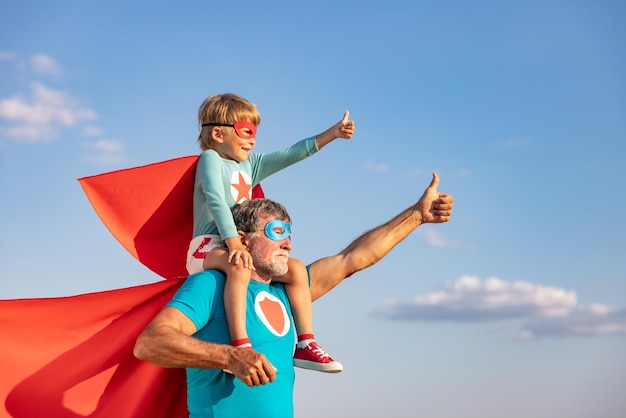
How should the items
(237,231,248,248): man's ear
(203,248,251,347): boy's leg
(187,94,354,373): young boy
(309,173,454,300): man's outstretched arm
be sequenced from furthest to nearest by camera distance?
1. (309,173,454,300): man's outstretched arm
2. (237,231,248,248): man's ear
3. (187,94,354,373): young boy
4. (203,248,251,347): boy's leg

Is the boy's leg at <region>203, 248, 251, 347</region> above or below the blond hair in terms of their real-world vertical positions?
below

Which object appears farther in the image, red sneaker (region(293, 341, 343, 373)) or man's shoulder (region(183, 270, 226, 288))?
red sneaker (region(293, 341, 343, 373))

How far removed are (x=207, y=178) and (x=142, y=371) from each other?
126 cm

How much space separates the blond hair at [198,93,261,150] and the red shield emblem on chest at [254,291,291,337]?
3.82ft

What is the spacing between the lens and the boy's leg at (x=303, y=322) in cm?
523

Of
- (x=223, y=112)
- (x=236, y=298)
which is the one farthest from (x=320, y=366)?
(x=223, y=112)

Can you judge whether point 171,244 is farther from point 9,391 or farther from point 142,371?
point 9,391

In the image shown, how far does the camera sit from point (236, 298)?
498 centimetres

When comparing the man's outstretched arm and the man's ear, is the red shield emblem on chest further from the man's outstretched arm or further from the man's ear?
the man's outstretched arm

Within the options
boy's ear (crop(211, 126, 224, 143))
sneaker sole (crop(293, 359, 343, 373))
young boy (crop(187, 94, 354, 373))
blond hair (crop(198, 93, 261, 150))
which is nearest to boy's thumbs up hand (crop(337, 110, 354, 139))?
young boy (crop(187, 94, 354, 373))

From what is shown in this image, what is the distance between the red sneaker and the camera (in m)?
5.21

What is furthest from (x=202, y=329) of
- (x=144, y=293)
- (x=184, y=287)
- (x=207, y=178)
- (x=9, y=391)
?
(x=9, y=391)

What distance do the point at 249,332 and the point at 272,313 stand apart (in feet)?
0.72

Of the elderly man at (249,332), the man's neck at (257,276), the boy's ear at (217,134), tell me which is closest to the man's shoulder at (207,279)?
the elderly man at (249,332)
